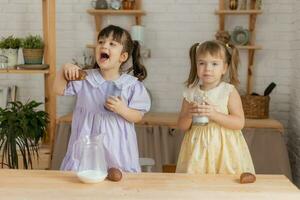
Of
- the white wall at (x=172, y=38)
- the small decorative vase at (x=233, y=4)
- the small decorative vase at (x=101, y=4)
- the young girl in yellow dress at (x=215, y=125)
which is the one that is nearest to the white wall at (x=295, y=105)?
the white wall at (x=172, y=38)

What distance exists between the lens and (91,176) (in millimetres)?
1421

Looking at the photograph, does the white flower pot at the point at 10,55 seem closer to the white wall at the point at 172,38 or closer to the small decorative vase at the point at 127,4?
the white wall at the point at 172,38

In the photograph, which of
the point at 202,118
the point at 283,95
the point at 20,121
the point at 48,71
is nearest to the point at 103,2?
the point at 48,71

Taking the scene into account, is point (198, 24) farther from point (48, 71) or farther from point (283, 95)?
point (48, 71)

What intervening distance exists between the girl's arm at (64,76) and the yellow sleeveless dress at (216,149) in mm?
598

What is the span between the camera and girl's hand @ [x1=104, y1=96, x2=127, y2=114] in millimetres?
1743

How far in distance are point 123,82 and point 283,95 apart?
228 centimetres

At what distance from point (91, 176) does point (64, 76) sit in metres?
0.53

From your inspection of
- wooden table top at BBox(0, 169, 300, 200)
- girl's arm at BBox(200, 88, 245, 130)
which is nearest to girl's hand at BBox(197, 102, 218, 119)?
girl's arm at BBox(200, 88, 245, 130)

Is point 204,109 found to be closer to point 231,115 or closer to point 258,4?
point 231,115

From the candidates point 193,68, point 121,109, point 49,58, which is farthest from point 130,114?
point 49,58

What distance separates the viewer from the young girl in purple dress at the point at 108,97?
1.85 m

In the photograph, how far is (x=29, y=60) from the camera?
3.28 meters

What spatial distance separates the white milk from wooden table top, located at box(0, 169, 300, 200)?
17mm
